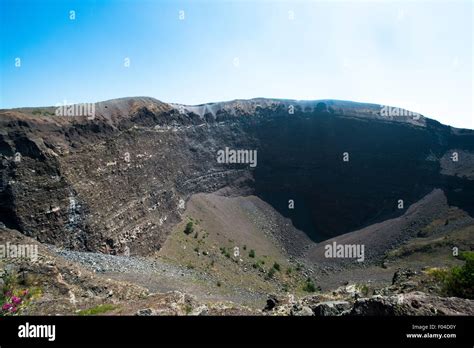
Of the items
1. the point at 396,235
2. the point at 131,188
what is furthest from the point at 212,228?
the point at 396,235

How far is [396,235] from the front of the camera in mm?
37625

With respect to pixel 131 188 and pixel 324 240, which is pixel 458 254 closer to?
pixel 324 240

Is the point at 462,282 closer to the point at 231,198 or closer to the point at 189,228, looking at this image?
the point at 189,228

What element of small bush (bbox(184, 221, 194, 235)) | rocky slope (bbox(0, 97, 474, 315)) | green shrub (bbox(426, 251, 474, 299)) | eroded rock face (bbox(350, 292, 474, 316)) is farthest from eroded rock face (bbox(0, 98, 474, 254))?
green shrub (bbox(426, 251, 474, 299))

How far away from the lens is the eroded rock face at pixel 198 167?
22.9 meters

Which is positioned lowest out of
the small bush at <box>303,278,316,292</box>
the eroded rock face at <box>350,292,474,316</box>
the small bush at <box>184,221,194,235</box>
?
the small bush at <box>303,278,316,292</box>

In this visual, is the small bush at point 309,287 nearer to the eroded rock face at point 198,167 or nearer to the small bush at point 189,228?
the small bush at point 189,228

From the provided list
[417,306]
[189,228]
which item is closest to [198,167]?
[189,228]

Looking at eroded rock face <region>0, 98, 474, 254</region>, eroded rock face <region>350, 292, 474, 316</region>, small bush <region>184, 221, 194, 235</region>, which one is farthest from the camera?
small bush <region>184, 221, 194, 235</region>

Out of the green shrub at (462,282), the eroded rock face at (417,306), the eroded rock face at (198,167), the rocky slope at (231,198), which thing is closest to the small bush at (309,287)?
the rocky slope at (231,198)

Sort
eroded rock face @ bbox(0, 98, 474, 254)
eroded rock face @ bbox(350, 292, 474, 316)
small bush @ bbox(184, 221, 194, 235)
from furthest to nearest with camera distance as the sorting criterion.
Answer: small bush @ bbox(184, 221, 194, 235) < eroded rock face @ bbox(0, 98, 474, 254) < eroded rock face @ bbox(350, 292, 474, 316)

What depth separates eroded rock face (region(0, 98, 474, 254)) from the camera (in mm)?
22922

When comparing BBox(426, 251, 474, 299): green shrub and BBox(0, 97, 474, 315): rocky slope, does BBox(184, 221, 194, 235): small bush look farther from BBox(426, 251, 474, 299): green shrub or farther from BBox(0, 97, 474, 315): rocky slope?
BBox(426, 251, 474, 299): green shrub

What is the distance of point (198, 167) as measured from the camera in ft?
Answer: 140
